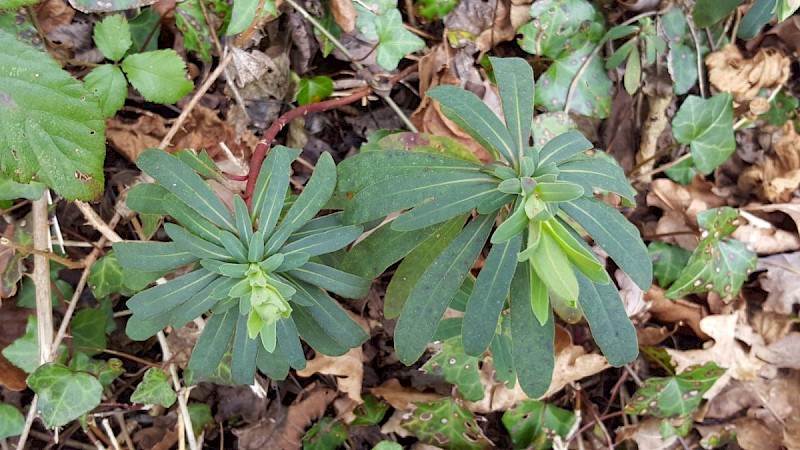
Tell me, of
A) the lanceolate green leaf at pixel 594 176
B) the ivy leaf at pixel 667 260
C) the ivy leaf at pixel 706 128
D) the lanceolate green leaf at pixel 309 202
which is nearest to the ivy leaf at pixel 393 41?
the lanceolate green leaf at pixel 309 202

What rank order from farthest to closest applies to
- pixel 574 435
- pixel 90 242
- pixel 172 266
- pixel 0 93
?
pixel 574 435, pixel 90 242, pixel 0 93, pixel 172 266

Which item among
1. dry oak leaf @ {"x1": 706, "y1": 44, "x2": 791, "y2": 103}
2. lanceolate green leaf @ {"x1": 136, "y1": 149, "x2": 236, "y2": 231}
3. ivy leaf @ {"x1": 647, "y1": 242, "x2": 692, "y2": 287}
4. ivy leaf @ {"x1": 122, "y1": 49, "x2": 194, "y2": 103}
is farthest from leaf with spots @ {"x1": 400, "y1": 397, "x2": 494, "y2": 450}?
dry oak leaf @ {"x1": 706, "y1": 44, "x2": 791, "y2": 103}

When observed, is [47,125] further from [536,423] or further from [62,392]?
[536,423]

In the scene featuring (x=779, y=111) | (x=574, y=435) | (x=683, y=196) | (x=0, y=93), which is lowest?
(x=574, y=435)

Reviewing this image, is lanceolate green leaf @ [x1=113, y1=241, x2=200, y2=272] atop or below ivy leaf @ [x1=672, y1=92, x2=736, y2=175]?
atop

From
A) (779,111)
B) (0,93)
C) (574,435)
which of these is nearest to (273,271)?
(0,93)

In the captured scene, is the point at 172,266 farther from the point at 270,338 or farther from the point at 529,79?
the point at 529,79

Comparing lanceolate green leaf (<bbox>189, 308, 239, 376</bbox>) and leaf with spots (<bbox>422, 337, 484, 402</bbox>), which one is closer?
lanceolate green leaf (<bbox>189, 308, 239, 376</bbox>)

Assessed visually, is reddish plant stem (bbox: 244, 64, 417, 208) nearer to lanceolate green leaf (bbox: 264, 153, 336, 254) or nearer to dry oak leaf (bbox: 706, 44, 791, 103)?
lanceolate green leaf (bbox: 264, 153, 336, 254)
